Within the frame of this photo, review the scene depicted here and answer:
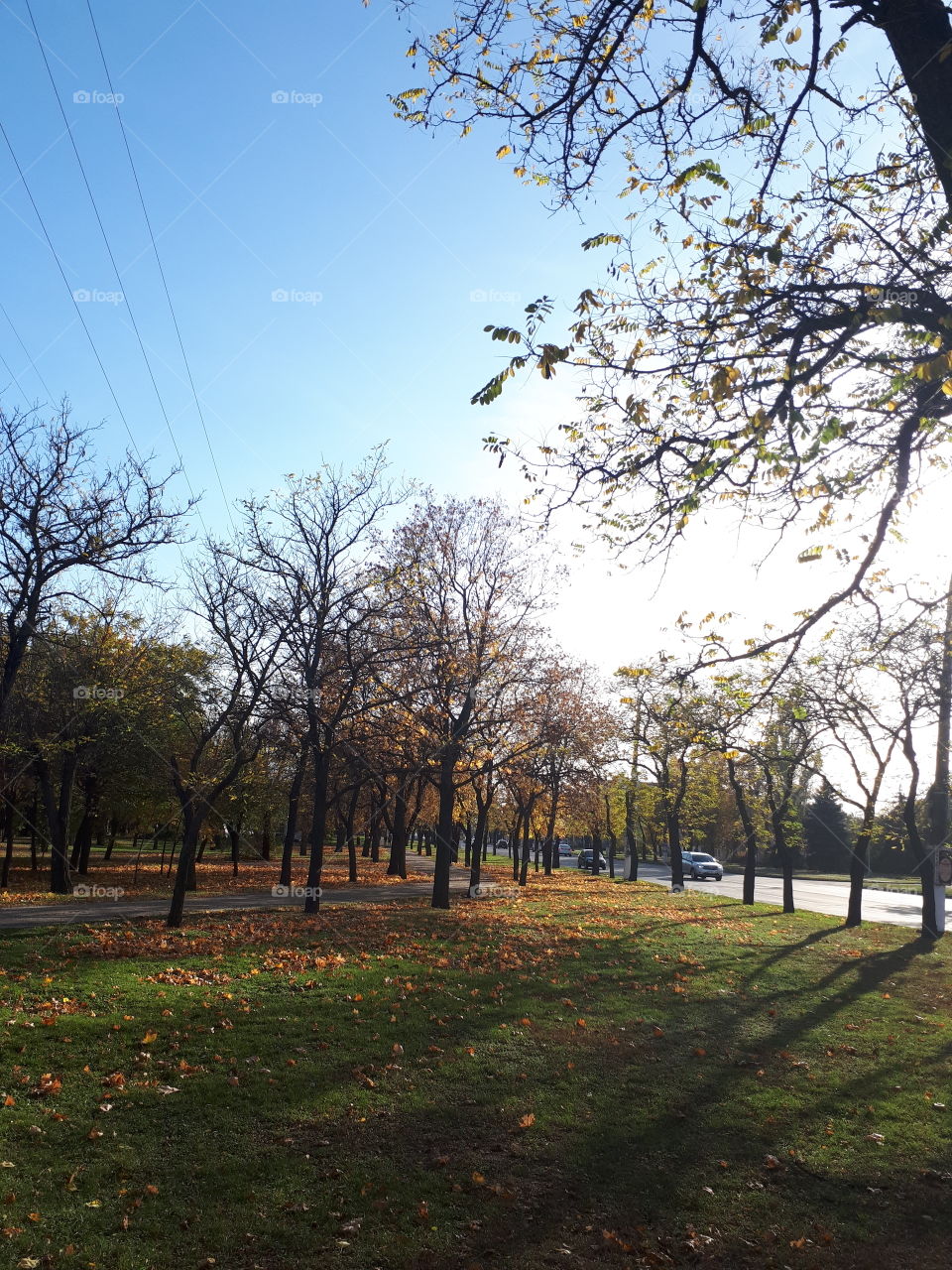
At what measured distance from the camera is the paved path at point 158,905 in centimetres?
1596

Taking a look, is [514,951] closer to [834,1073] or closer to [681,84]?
[834,1073]

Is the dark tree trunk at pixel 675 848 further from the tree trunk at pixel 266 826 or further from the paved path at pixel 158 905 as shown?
the tree trunk at pixel 266 826

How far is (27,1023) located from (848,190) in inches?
402

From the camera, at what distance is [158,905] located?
19.8 metres

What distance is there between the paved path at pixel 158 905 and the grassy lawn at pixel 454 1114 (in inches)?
170

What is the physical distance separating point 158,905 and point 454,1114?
50.6 ft

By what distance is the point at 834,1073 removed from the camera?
27.2 ft

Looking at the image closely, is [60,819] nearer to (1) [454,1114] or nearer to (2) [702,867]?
(1) [454,1114]

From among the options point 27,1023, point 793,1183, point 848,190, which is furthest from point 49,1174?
point 848,190

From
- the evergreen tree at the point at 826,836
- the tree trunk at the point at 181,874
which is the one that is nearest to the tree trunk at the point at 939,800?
the tree trunk at the point at 181,874

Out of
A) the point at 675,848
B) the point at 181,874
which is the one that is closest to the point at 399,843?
the point at 675,848

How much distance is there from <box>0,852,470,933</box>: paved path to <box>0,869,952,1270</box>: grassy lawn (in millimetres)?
4322

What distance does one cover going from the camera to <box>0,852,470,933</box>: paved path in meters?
16.0

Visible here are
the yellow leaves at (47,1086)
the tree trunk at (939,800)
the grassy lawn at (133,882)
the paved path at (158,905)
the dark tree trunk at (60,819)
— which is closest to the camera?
the yellow leaves at (47,1086)
